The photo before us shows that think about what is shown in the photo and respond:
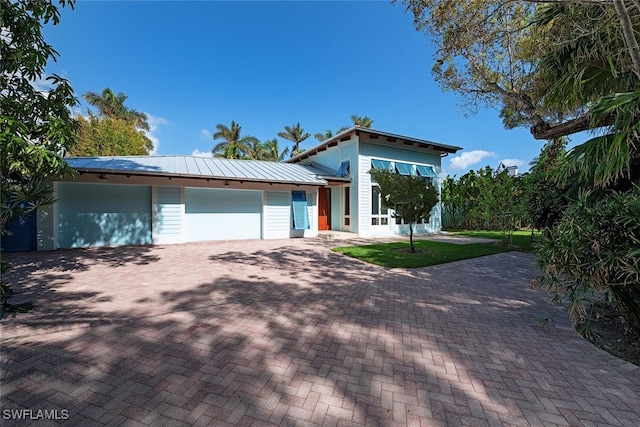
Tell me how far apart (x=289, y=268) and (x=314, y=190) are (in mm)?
7847

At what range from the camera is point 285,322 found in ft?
12.5

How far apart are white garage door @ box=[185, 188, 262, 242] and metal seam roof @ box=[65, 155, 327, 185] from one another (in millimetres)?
1077

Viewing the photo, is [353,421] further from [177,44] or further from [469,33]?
[177,44]

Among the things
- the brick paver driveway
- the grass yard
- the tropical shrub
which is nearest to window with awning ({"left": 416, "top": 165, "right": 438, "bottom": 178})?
the grass yard

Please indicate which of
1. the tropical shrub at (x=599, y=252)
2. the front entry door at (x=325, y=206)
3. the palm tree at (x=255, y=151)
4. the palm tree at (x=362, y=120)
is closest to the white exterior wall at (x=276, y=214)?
the front entry door at (x=325, y=206)

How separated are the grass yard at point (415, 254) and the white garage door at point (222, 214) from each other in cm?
555

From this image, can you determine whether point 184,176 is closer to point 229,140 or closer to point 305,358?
point 305,358

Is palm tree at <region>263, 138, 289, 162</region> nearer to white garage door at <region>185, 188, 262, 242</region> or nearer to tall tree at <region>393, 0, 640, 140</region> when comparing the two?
white garage door at <region>185, 188, 262, 242</region>

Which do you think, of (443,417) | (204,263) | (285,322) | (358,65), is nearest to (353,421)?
(443,417)

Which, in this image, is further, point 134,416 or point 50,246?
point 50,246

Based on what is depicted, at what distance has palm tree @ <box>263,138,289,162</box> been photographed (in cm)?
3155

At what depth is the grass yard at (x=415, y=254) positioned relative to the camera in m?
7.90

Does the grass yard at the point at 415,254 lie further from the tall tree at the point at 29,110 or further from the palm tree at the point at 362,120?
the palm tree at the point at 362,120

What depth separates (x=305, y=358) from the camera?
9.44ft
